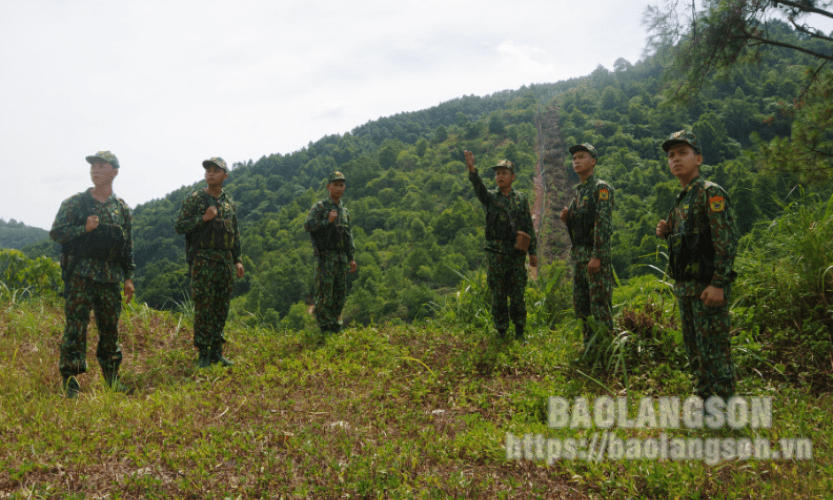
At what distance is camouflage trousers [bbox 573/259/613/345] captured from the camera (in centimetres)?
390

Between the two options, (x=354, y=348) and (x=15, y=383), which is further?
(x=354, y=348)

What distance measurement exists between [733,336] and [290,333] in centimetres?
504

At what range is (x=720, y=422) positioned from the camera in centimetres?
282

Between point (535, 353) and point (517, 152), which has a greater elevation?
point (517, 152)

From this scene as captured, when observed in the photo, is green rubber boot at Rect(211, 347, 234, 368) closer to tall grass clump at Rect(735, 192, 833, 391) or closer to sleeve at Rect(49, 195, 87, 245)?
sleeve at Rect(49, 195, 87, 245)

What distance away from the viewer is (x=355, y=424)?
3150mm

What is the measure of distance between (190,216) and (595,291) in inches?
158

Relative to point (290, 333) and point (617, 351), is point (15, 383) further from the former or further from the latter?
point (617, 351)

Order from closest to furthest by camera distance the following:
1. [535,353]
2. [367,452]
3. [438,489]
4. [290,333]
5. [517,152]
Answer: [438,489], [367,452], [535,353], [290,333], [517,152]

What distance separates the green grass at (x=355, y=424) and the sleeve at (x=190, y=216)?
1.47 meters

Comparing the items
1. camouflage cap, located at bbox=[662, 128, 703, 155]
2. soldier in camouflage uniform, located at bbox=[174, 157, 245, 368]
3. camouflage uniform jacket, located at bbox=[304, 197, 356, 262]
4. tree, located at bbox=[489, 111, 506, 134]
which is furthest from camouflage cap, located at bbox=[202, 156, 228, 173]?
tree, located at bbox=[489, 111, 506, 134]

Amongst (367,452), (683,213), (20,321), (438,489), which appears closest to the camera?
(438,489)

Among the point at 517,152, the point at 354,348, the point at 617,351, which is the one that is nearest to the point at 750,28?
the point at 617,351

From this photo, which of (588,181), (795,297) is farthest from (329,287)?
(795,297)
